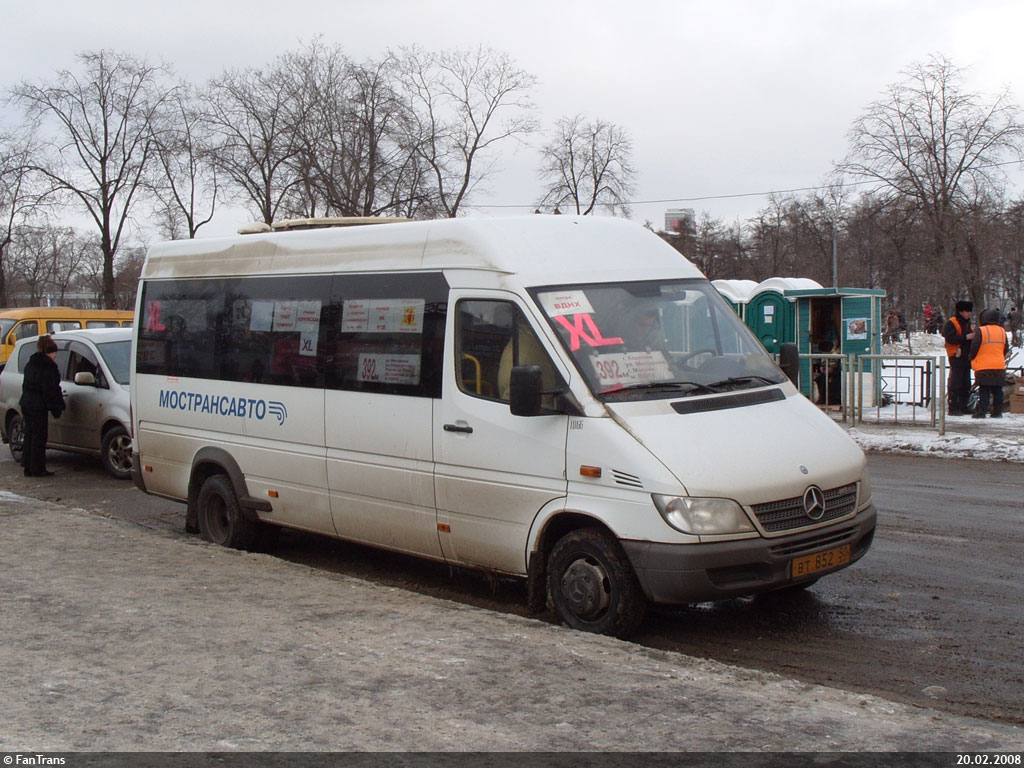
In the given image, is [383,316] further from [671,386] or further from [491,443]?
[671,386]

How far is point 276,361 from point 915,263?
47.9 meters

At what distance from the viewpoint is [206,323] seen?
352 inches

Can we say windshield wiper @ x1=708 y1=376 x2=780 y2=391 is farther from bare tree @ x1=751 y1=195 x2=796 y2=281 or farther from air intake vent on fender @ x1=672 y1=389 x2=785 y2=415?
bare tree @ x1=751 y1=195 x2=796 y2=281

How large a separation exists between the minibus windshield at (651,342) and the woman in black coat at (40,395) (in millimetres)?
9257

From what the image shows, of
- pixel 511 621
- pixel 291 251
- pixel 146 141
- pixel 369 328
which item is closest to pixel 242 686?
pixel 511 621

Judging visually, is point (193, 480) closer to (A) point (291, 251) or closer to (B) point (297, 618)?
(A) point (291, 251)

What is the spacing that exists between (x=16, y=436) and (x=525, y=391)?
39.6ft

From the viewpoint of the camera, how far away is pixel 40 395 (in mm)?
13367

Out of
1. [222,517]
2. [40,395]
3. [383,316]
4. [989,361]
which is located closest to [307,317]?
[383,316]

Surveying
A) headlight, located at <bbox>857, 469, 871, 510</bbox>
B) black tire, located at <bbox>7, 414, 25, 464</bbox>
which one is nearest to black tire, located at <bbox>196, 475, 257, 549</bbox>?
headlight, located at <bbox>857, 469, 871, 510</bbox>

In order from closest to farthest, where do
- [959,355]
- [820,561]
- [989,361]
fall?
1. [820,561]
2. [989,361]
3. [959,355]

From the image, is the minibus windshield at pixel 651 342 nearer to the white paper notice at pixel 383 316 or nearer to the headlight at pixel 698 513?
the headlight at pixel 698 513

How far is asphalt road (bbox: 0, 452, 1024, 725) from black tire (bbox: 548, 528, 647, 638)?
0.33 metres

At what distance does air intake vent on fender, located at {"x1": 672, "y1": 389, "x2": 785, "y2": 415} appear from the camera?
19.8ft
